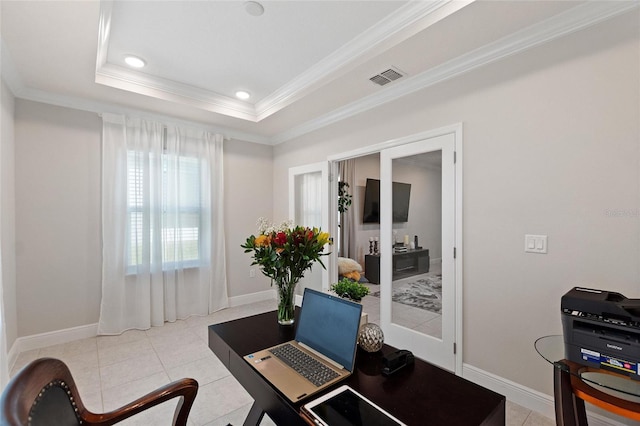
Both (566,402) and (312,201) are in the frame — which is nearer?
(566,402)

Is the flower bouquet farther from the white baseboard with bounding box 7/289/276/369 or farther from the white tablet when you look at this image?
the white baseboard with bounding box 7/289/276/369

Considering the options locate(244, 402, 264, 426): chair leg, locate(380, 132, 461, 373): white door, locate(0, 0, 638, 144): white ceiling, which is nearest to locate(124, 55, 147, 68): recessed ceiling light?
locate(0, 0, 638, 144): white ceiling

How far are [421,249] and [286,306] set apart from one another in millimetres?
1630

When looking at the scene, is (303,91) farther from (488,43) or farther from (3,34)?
(3,34)

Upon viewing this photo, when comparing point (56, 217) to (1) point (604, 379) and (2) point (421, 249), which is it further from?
(1) point (604, 379)

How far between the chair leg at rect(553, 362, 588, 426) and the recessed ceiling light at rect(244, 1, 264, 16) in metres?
2.80

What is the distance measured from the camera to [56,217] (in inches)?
123

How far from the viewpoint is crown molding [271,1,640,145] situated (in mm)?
1777

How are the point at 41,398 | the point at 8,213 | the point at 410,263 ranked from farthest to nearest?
1. the point at 410,263
2. the point at 8,213
3. the point at 41,398

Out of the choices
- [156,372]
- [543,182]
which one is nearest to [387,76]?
Result: [543,182]

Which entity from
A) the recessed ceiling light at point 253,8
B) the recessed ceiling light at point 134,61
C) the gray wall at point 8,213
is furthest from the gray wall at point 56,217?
the recessed ceiling light at point 253,8

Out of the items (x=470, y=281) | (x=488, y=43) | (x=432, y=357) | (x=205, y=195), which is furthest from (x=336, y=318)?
(x=205, y=195)

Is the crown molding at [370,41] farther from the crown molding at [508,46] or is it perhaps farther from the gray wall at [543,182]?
the gray wall at [543,182]

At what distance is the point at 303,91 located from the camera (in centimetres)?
314
